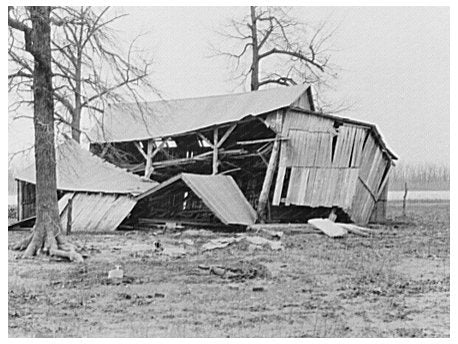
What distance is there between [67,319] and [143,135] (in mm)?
11129

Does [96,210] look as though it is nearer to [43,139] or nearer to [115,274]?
[43,139]

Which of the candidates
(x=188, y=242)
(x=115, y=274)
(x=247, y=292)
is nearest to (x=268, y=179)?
(x=188, y=242)

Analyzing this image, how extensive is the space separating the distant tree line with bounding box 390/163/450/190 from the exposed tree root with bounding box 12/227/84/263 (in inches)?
235

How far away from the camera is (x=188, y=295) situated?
9406mm

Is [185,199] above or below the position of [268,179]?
below

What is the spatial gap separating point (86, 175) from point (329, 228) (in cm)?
578

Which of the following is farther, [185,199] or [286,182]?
[185,199]

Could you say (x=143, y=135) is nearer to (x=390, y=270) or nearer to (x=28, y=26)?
(x=28, y=26)

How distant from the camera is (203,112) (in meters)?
18.8

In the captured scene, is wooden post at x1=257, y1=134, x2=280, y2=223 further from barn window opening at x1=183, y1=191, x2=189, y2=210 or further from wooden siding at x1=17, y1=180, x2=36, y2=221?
wooden siding at x1=17, y1=180, x2=36, y2=221

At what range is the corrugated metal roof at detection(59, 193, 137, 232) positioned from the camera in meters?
14.3

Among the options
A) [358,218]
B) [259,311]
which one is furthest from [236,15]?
[358,218]

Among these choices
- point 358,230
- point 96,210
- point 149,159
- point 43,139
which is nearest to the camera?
point 43,139

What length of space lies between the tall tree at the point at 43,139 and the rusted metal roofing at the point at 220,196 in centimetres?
495
